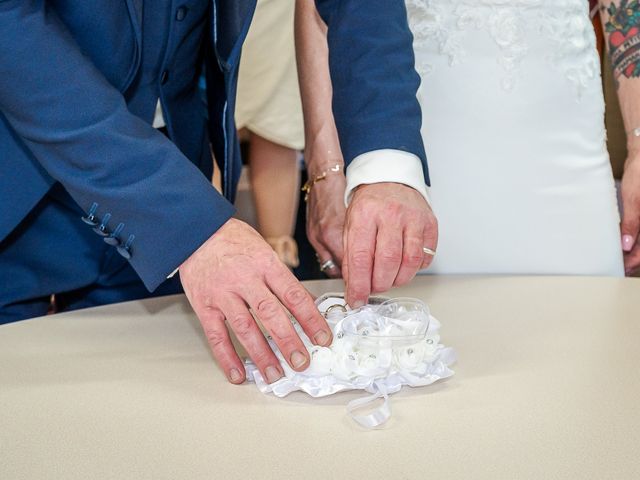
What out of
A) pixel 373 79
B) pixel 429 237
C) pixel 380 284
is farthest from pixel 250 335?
pixel 373 79

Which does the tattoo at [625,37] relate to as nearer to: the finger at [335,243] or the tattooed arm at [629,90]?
the tattooed arm at [629,90]

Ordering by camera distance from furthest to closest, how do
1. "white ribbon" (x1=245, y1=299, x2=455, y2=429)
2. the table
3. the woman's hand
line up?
the woman's hand, "white ribbon" (x1=245, y1=299, x2=455, y2=429), the table

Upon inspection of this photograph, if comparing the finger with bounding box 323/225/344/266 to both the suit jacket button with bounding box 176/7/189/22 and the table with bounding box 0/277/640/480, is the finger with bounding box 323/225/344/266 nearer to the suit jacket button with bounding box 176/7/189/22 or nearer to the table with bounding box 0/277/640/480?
the table with bounding box 0/277/640/480

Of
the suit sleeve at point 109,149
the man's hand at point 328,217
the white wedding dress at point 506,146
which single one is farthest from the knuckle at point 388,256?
the white wedding dress at point 506,146

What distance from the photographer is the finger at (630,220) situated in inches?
71.2

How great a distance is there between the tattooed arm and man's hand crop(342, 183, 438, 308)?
27.8 inches

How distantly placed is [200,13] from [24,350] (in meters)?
0.59

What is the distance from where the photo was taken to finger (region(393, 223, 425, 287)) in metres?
1.22

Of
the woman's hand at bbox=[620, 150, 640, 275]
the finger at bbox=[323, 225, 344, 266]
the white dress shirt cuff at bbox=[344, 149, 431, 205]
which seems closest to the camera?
the white dress shirt cuff at bbox=[344, 149, 431, 205]

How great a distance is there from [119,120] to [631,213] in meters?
1.11

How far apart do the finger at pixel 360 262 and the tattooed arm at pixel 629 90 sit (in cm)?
80

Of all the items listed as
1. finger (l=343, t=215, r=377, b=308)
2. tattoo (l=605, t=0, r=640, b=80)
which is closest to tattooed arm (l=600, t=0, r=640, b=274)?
tattoo (l=605, t=0, r=640, b=80)

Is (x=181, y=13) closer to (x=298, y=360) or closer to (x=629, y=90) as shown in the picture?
Result: (x=298, y=360)

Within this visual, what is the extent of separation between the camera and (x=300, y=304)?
1.05 m
